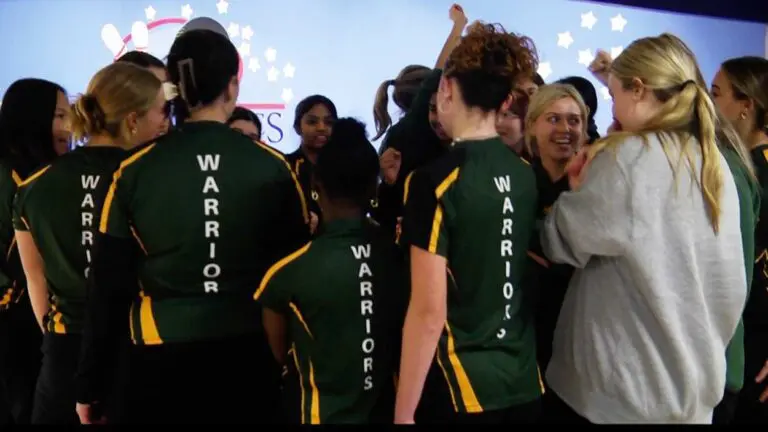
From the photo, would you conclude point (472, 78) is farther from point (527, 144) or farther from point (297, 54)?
point (297, 54)

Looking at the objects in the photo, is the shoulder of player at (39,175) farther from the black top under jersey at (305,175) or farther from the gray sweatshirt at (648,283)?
the gray sweatshirt at (648,283)

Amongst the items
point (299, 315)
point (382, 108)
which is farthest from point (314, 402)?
point (382, 108)

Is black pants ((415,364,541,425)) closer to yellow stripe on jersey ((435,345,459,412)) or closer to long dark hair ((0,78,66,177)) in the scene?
yellow stripe on jersey ((435,345,459,412))

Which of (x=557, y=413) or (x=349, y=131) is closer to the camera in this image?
(x=349, y=131)

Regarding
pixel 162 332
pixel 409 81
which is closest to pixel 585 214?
pixel 162 332

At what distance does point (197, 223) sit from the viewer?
165 centimetres

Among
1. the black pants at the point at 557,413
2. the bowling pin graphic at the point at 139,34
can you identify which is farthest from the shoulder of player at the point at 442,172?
the bowling pin graphic at the point at 139,34

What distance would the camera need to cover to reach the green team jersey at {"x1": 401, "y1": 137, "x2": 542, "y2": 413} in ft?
5.17

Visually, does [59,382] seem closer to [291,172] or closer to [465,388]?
[291,172]

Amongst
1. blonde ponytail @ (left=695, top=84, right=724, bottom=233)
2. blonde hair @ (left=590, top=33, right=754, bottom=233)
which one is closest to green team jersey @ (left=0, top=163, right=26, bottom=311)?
blonde hair @ (left=590, top=33, right=754, bottom=233)

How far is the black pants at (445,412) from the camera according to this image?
164 cm

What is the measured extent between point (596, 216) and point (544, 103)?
84 cm

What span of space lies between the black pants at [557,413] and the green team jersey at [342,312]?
453 millimetres

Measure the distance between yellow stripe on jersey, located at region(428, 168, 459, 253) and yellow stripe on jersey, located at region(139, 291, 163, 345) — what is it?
656mm
